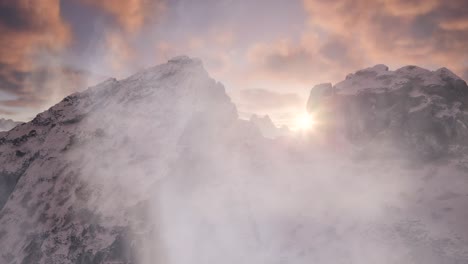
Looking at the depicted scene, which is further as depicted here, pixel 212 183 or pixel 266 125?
pixel 266 125

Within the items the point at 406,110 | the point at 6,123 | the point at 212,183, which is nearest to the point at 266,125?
the point at 406,110

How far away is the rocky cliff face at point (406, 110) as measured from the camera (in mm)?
20875

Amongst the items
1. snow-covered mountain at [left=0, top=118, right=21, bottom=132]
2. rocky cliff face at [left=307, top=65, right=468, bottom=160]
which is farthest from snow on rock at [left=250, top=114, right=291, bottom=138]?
snow-covered mountain at [left=0, top=118, right=21, bottom=132]

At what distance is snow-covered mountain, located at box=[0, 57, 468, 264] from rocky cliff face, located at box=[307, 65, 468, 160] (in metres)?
0.14

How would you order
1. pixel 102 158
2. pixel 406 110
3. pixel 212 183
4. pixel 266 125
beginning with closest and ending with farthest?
pixel 102 158
pixel 212 183
pixel 406 110
pixel 266 125

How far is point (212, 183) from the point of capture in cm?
1891

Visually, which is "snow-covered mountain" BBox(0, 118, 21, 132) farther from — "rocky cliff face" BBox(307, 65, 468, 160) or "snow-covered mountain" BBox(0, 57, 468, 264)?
"rocky cliff face" BBox(307, 65, 468, 160)

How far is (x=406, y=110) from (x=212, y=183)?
1854 cm

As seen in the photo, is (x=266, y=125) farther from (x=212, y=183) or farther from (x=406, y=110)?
(x=212, y=183)

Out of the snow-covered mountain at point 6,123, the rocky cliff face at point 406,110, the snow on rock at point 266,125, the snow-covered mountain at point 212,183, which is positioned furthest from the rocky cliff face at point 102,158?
the snow-covered mountain at point 6,123

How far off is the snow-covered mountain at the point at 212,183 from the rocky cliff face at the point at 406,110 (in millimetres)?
136

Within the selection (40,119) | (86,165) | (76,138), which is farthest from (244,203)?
(40,119)

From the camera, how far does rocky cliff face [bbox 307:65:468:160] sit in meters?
20.9

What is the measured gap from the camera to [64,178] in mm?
18656
